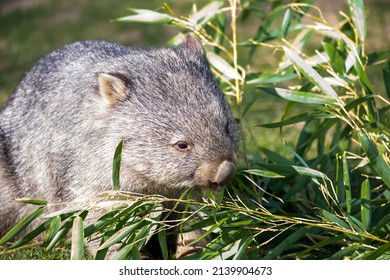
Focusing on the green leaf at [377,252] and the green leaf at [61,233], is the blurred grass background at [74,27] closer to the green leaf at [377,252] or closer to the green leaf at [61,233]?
the green leaf at [61,233]

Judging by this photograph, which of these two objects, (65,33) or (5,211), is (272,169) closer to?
(5,211)

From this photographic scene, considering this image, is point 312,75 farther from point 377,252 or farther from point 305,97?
point 377,252

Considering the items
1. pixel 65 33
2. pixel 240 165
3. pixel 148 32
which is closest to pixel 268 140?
pixel 240 165

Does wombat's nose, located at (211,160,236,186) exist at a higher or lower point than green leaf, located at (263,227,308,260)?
higher

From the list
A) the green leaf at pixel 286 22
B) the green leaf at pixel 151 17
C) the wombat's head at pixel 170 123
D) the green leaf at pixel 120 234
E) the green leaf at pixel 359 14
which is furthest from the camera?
the green leaf at pixel 151 17

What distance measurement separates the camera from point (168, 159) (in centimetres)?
403

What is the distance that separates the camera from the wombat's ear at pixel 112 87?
418 cm

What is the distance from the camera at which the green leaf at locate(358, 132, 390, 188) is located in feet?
13.7

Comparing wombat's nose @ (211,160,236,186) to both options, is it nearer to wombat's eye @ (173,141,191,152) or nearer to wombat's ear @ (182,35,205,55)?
wombat's eye @ (173,141,191,152)

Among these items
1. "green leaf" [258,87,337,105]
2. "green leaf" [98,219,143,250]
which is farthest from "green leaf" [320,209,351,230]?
"green leaf" [98,219,143,250]

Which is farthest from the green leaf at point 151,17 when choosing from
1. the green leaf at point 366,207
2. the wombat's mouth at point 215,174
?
the green leaf at point 366,207

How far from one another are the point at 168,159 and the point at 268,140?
276cm

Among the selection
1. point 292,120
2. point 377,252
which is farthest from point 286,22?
point 377,252

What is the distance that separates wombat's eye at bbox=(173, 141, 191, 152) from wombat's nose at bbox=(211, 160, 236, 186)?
19 cm
